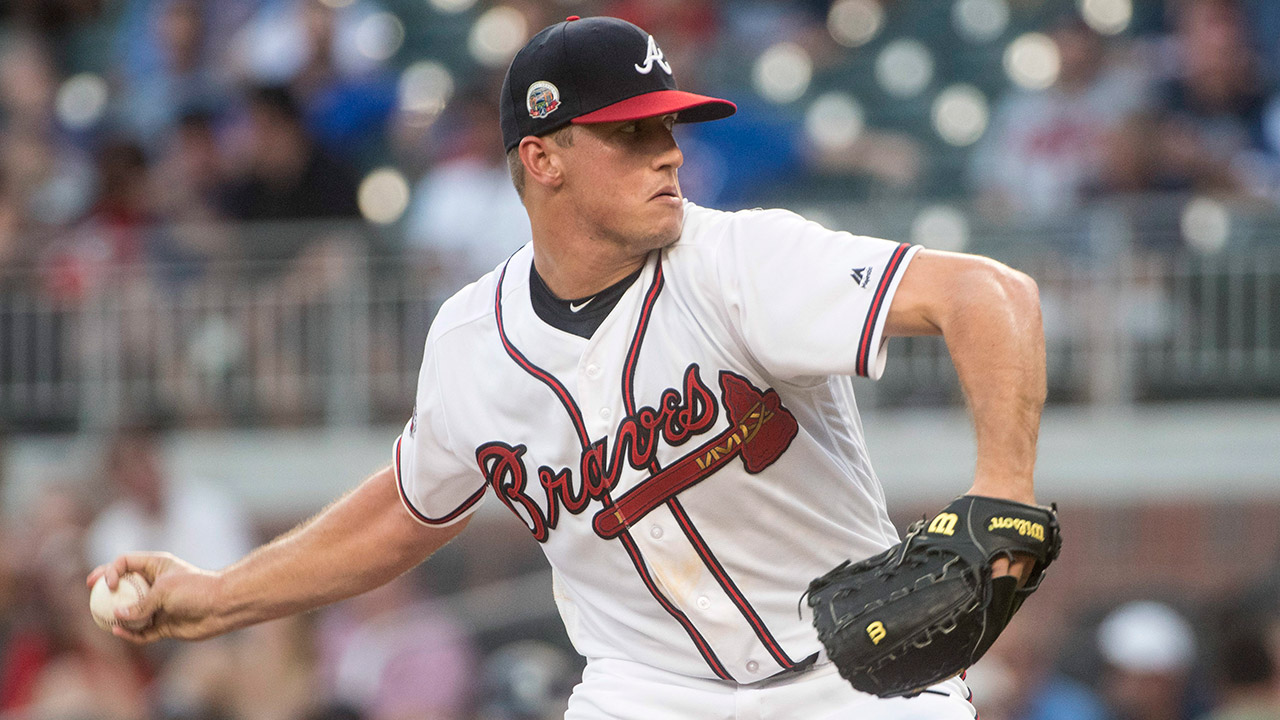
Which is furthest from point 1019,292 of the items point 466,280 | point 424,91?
point 424,91

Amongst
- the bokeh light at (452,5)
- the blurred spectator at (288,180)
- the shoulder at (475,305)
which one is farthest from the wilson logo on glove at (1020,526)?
the bokeh light at (452,5)

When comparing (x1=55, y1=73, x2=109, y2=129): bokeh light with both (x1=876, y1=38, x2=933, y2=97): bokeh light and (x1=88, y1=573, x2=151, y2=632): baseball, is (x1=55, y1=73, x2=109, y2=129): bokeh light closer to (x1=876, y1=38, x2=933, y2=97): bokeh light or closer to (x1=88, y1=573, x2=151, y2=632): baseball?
(x1=876, y1=38, x2=933, y2=97): bokeh light

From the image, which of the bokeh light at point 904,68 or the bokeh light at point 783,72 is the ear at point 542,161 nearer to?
the bokeh light at point 783,72

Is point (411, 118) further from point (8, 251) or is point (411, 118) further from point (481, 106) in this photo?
point (8, 251)

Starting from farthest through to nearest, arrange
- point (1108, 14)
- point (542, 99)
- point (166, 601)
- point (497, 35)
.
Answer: point (497, 35) → point (1108, 14) → point (166, 601) → point (542, 99)

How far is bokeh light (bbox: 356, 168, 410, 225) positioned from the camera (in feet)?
29.8

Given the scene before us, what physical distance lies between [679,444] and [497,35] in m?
7.57

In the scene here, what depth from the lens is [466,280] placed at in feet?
28.2

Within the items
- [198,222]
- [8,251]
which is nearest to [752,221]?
[198,222]

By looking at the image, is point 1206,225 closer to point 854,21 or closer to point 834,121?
point 834,121

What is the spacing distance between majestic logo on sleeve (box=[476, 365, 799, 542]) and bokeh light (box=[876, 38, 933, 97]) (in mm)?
7366

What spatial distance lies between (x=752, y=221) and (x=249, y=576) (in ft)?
5.00

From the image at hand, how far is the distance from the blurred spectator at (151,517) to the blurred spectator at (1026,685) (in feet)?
11.3

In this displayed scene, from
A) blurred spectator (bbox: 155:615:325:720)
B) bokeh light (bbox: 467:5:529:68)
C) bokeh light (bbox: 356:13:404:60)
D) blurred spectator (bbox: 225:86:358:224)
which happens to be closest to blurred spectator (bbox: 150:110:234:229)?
blurred spectator (bbox: 225:86:358:224)
